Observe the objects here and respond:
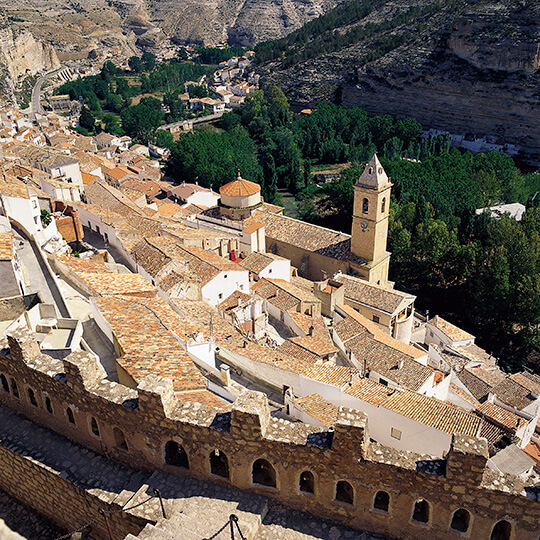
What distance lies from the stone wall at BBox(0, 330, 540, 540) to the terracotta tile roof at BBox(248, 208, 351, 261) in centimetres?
2267

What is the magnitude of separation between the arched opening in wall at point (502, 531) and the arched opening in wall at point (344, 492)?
2249 mm

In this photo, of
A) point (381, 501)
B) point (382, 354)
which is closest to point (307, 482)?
point (381, 501)

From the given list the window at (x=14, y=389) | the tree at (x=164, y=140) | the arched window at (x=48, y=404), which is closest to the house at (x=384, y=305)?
the arched window at (x=48, y=404)

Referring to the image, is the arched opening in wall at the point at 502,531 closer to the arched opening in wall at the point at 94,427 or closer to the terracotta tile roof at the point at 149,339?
the terracotta tile roof at the point at 149,339

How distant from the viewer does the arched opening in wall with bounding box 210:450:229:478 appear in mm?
9430

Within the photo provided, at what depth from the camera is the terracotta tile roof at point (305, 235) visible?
31.6 meters

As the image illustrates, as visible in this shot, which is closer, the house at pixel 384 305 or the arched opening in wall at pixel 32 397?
the arched opening in wall at pixel 32 397

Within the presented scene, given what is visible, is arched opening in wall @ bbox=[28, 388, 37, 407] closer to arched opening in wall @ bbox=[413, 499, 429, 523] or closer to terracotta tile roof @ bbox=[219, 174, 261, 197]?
arched opening in wall @ bbox=[413, 499, 429, 523]

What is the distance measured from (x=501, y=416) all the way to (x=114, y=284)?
15447 millimetres

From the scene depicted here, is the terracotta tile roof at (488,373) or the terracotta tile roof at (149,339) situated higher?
the terracotta tile roof at (149,339)

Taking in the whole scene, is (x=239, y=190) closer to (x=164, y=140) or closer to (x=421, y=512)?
(x=421, y=512)

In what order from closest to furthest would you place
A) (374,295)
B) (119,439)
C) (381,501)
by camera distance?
(381,501), (119,439), (374,295)

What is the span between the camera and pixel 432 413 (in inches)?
622

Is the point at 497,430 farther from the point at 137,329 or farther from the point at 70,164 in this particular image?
the point at 70,164
